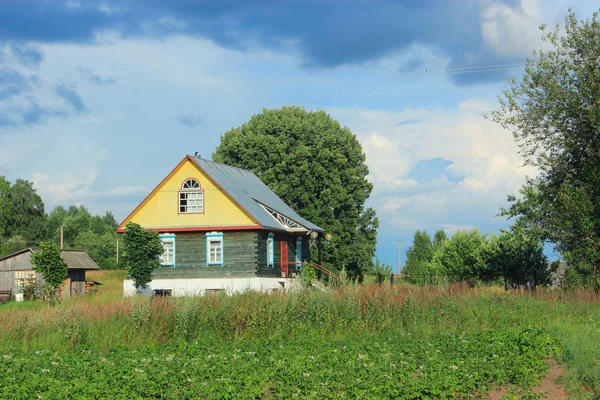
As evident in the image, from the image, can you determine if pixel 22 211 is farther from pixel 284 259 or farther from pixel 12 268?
pixel 284 259

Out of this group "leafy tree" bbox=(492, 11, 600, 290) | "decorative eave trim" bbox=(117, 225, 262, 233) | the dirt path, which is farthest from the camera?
"decorative eave trim" bbox=(117, 225, 262, 233)

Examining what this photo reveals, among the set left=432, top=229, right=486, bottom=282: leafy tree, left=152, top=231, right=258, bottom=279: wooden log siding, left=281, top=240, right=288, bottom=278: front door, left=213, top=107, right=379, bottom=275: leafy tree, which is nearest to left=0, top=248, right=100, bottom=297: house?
left=213, top=107, right=379, bottom=275: leafy tree

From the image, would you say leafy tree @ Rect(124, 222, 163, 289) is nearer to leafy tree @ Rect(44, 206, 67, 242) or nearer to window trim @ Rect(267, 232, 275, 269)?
window trim @ Rect(267, 232, 275, 269)

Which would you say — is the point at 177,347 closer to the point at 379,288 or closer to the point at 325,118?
the point at 379,288

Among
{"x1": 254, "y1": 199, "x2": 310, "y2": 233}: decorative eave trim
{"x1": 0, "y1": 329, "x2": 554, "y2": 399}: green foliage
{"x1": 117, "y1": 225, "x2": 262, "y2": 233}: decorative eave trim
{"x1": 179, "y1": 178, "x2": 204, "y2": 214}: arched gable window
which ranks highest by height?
{"x1": 179, "y1": 178, "x2": 204, "y2": 214}: arched gable window

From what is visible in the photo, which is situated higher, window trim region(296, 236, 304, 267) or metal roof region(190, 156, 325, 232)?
metal roof region(190, 156, 325, 232)

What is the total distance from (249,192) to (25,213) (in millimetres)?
48983

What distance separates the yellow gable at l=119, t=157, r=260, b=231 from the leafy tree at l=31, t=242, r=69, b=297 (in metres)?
3.65

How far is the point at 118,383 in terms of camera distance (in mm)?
10570

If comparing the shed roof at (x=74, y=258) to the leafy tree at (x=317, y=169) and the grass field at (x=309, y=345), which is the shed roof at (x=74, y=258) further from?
the grass field at (x=309, y=345)

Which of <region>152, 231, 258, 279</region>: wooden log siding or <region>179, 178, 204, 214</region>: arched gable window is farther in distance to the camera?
<region>179, 178, 204, 214</region>: arched gable window

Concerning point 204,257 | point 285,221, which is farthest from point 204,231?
point 285,221

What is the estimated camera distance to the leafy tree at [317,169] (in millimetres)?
49188

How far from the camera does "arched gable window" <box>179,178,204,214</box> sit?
119 ft
